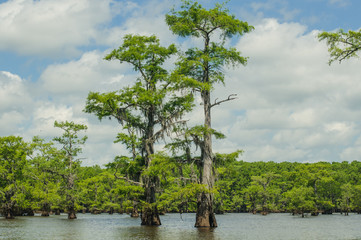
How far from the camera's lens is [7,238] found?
79.4ft

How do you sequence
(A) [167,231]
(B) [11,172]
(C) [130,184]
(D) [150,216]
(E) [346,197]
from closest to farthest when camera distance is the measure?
(A) [167,231] → (D) [150,216] → (C) [130,184] → (B) [11,172] → (E) [346,197]

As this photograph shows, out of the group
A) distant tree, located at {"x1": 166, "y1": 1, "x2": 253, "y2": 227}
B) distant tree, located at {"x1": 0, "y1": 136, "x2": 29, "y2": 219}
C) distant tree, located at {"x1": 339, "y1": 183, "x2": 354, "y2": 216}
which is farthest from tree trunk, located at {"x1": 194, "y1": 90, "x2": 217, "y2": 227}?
distant tree, located at {"x1": 339, "y1": 183, "x2": 354, "y2": 216}

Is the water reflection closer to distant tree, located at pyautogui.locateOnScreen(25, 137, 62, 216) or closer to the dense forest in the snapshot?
the dense forest

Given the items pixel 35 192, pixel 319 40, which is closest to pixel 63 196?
pixel 35 192

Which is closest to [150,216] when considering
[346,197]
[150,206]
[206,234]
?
[150,206]

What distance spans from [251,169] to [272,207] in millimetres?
32335

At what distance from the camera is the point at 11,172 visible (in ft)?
184

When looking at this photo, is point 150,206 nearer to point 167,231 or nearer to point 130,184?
point 167,231

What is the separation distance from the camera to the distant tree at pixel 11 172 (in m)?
53.4

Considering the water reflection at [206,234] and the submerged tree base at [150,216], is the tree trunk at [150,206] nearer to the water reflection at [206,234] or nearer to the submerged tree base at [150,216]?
the submerged tree base at [150,216]

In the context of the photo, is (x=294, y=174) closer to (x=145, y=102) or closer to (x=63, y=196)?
(x=63, y=196)

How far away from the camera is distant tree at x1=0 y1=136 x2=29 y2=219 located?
53406 millimetres

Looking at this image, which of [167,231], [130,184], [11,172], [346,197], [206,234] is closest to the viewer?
[206,234]

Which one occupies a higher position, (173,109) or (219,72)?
(219,72)
